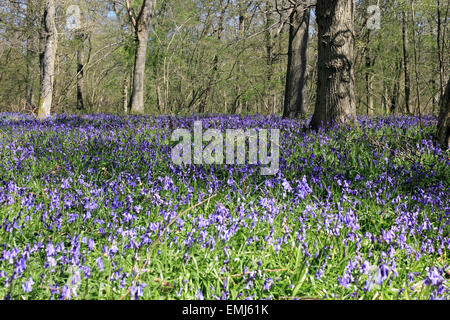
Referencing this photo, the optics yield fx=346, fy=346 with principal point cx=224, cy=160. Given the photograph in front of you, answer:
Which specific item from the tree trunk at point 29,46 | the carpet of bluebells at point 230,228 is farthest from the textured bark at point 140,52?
the carpet of bluebells at point 230,228

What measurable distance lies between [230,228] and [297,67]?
8590 millimetres

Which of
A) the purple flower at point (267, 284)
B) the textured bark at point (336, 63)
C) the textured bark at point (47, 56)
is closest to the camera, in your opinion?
the purple flower at point (267, 284)

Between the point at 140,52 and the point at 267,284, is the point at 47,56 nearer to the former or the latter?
the point at 140,52

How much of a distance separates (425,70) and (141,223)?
28343 mm

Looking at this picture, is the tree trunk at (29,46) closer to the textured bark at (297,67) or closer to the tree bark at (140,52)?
the tree bark at (140,52)

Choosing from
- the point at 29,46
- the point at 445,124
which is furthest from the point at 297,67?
the point at 29,46

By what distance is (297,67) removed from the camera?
33.6 feet

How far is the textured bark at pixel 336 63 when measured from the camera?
6238mm

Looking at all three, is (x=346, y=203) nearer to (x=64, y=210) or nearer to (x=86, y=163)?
(x=64, y=210)

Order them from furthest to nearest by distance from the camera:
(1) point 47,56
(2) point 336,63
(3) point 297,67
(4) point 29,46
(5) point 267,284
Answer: (4) point 29,46 < (1) point 47,56 < (3) point 297,67 < (2) point 336,63 < (5) point 267,284

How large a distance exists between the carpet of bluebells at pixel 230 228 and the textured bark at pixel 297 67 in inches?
210

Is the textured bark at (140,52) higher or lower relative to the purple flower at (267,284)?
higher

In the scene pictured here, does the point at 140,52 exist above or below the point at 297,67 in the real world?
above
